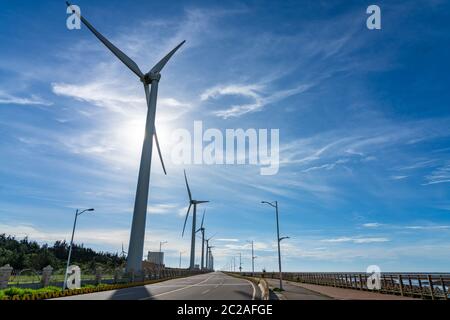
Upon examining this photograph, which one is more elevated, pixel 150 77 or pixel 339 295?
pixel 150 77

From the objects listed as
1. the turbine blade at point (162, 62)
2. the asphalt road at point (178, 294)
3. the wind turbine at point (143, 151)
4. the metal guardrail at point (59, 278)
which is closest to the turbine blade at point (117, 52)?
the wind turbine at point (143, 151)

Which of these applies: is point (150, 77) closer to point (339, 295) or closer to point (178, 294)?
point (178, 294)

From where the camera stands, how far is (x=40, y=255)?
11025 centimetres

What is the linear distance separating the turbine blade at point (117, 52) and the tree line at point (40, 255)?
46343mm

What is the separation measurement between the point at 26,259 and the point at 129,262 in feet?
277

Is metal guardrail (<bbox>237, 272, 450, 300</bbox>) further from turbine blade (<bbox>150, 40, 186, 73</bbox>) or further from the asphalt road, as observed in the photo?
turbine blade (<bbox>150, 40, 186, 73</bbox>)

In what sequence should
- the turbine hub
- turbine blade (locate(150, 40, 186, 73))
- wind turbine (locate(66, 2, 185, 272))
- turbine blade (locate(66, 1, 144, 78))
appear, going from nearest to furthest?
wind turbine (locate(66, 2, 185, 272)) → turbine blade (locate(66, 1, 144, 78)) → the turbine hub → turbine blade (locate(150, 40, 186, 73))

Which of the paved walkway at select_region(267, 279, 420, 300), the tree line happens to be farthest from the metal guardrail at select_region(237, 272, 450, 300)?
the tree line

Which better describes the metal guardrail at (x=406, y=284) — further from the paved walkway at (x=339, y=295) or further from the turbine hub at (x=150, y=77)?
the turbine hub at (x=150, y=77)

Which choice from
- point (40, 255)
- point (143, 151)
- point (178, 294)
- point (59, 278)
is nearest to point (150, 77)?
point (143, 151)

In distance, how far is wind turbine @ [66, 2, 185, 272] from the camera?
41.0m

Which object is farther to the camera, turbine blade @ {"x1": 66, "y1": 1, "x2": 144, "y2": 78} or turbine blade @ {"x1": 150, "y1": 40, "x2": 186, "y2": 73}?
turbine blade @ {"x1": 150, "y1": 40, "x2": 186, "y2": 73}

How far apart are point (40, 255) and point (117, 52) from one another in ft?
308
